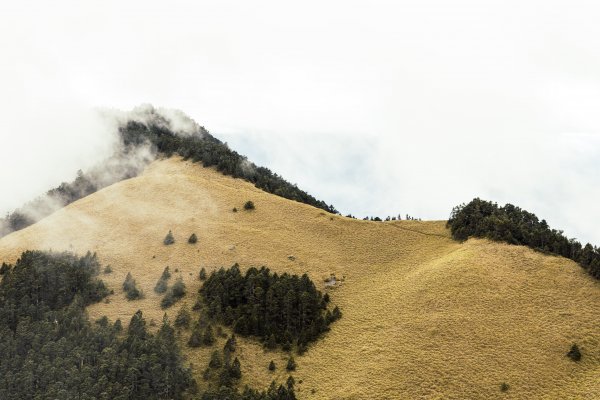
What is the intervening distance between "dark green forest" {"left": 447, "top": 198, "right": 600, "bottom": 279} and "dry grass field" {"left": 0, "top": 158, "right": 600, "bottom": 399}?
3103mm

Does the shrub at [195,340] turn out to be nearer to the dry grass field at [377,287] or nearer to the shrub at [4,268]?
the dry grass field at [377,287]

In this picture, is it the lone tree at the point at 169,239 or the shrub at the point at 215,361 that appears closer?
the shrub at the point at 215,361

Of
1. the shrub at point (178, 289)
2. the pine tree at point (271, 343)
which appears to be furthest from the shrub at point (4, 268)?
the pine tree at point (271, 343)

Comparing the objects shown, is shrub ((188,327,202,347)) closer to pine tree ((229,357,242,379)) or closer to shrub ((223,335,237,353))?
shrub ((223,335,237,353))

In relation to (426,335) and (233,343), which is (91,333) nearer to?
(233,343)

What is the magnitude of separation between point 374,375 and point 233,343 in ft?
90.4

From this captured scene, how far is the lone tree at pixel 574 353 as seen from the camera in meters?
81.4

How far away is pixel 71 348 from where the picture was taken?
291 feet

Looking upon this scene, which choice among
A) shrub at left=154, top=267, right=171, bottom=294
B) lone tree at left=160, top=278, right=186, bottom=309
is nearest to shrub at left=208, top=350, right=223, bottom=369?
lone tree at left=160, top=278, right=186, bottom=309

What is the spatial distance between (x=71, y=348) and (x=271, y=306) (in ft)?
119

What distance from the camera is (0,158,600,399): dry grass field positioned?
8069 cm

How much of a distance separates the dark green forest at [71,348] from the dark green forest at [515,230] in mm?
73134

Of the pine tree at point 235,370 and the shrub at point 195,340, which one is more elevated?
the shrub at point 195,340

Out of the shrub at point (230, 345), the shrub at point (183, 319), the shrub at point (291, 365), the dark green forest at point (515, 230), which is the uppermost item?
the dark green forest at point (515, 230)
